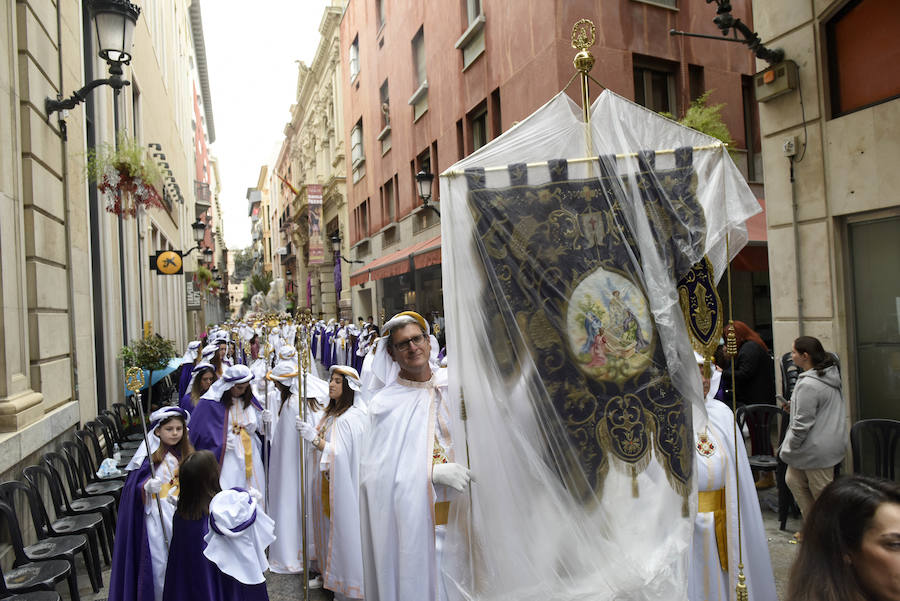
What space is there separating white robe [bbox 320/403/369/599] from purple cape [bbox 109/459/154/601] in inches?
51.7

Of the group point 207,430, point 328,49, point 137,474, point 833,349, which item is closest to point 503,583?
point 137,474

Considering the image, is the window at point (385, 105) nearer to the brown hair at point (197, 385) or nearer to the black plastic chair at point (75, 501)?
the brown hair at point (197, 385)

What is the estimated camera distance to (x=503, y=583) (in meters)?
3.08

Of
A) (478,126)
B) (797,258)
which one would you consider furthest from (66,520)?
(478,126)

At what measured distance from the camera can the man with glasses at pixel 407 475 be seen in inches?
133

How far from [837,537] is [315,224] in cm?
3392

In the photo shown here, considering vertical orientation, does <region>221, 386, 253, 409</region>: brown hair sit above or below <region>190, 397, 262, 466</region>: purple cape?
above

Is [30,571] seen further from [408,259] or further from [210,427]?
[408,259]

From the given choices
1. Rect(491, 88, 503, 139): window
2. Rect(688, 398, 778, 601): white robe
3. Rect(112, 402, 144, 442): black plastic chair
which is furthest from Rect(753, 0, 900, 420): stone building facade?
Rect(112, 402, 144, 442): black plastic chair

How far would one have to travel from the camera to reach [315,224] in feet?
112

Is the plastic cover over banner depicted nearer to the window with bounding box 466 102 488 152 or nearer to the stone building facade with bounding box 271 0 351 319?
the window with bounding box 466 102 488 152

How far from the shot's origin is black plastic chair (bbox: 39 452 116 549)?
525 cm

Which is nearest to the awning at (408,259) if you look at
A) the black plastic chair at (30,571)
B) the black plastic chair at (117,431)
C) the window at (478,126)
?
the window at (478,126)

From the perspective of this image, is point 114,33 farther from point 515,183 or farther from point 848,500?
point 848,500
